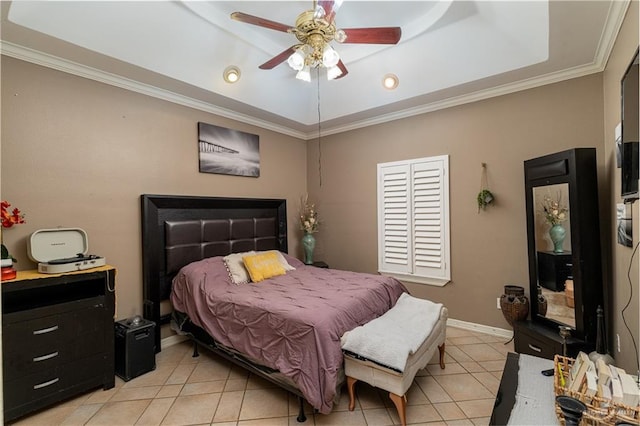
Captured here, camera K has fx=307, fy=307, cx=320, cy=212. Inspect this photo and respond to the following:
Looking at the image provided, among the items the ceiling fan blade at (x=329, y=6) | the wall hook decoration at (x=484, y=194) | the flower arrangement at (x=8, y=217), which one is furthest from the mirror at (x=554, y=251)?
the flower arrangement at (x=8, y=217)

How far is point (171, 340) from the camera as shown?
335 cm

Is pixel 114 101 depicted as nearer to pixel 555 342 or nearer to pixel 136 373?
pixel 136 373

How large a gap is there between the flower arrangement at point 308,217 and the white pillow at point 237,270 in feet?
4.74

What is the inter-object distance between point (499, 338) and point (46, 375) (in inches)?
161

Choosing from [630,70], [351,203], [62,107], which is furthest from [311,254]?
[630,70]

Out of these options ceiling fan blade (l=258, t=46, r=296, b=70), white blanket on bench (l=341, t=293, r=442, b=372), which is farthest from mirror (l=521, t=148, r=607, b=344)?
ceiling fan blade (l=258, t=46, r=296, b=70)

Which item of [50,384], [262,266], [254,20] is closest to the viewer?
[254,20]

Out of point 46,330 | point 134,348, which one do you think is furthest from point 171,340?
point 46,330

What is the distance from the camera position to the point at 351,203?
4594 mm

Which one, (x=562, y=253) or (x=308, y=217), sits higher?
(x=308, y=217)

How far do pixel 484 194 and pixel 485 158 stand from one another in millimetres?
418

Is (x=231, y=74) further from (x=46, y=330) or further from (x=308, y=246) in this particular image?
(x=46, y=330)

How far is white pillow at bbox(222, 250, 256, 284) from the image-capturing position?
3175mm

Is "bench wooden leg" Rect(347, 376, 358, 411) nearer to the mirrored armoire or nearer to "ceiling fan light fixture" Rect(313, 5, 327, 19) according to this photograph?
the mirrored armoire
